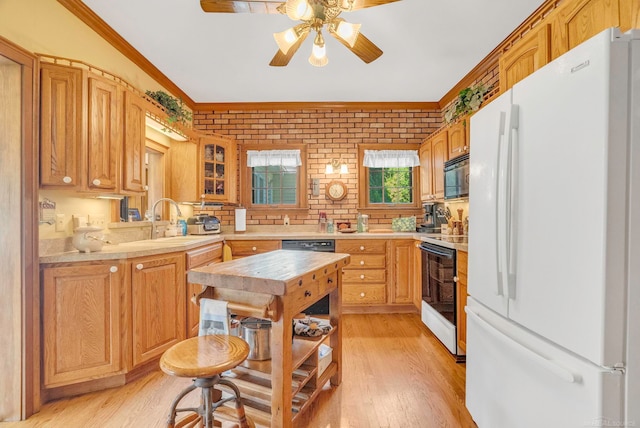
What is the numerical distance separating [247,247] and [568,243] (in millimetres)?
3210

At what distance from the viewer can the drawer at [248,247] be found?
146 inches

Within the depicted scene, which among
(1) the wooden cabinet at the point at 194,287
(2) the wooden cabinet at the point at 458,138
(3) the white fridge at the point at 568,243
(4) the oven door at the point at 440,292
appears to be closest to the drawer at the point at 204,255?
(1) the wooden cabinet at the point at 194,287

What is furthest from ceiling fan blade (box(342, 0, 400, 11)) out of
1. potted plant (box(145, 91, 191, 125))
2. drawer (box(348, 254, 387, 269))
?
drawer (box(348, 254, 387, 269))

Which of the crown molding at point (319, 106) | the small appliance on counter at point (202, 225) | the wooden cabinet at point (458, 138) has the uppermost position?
the crown molding at point (319, 106)

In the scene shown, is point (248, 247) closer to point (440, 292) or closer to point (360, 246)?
point (360, 246)

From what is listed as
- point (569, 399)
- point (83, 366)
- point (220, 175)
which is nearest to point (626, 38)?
A: point (569, 399)

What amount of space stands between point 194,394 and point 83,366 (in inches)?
29.6

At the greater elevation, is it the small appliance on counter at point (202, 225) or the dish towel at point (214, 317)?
the small appliance on counter at point (202, 225)

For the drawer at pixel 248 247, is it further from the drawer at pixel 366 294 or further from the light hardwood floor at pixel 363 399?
the light hardwood floor at pixel 363 399

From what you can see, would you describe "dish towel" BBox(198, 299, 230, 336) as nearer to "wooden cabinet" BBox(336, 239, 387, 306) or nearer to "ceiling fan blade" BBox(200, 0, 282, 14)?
"ceiling fan blade" BBox(200, 0, 282, 14)

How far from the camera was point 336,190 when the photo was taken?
4289 millimetres

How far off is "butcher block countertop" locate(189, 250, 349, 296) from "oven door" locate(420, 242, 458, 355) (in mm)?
1286

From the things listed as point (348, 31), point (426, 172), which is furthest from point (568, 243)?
point (426, 172)

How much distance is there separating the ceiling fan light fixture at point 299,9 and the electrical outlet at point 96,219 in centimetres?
220
